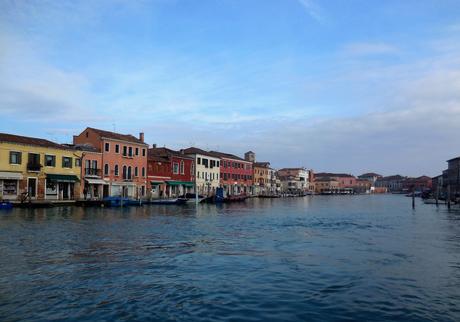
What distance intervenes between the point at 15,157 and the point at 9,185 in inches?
107

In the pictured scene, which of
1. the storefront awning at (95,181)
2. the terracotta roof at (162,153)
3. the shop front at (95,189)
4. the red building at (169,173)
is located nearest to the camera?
the shop front at (95,189)

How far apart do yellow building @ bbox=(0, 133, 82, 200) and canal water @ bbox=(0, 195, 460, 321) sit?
23797 millimetres

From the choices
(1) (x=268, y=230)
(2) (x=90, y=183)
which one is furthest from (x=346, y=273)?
(2) (x=90, y=183)

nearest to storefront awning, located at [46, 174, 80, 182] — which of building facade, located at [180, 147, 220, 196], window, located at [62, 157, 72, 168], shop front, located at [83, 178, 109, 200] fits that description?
window, located at [62, 157, 72, 168]

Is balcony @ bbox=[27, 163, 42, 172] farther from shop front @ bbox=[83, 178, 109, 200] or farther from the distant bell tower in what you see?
the distant bell tower

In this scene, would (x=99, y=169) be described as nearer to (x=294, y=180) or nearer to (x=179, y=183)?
(x=179, y=183)

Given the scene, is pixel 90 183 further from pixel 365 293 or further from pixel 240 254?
pixel 365 293

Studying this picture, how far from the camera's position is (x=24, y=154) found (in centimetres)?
4347

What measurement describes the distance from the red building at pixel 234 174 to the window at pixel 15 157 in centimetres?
4220

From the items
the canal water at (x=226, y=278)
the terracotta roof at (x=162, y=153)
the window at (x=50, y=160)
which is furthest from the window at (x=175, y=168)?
the canal water at (x=226, y=278)

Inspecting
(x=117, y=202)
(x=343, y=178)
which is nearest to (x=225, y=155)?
(x=117, y=202)

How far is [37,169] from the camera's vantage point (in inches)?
1748

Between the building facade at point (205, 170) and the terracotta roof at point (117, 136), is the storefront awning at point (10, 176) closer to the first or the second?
the terracotta roof at point (117, 136)

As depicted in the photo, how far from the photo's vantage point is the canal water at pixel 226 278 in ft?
29.4
